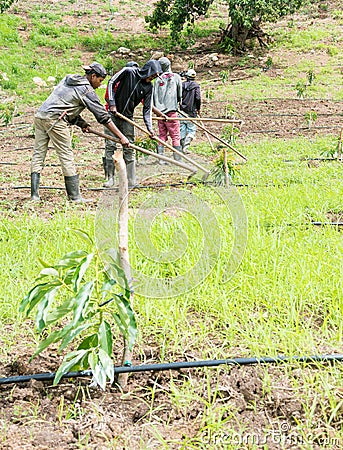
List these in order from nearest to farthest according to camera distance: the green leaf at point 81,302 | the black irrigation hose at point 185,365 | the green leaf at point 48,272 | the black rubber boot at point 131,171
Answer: the green leaf at point 81,302
the green leaf at point 48,272
the black irrigation hose at point 185,365
the black rubber boot at point 131,171

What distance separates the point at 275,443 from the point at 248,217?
2.63 meters

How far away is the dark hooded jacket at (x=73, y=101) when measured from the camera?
534 cm

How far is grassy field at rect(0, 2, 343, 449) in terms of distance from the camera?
7.49 feet

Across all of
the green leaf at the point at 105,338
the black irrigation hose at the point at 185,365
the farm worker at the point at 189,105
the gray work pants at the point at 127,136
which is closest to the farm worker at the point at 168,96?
the farm worker at the point at 189,105

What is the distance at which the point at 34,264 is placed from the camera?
12.5 ft

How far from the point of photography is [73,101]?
555 centimetres

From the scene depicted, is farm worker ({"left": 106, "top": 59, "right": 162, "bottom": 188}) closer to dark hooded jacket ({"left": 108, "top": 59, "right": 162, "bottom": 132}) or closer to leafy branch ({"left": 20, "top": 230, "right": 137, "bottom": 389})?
dark hooded jacket ({"left": 108, "top": 59, "right": 162, "bottom": 132})

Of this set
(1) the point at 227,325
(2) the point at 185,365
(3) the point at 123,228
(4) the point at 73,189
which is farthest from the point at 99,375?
(4) the point at 73,189

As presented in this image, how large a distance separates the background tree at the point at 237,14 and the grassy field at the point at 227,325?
1341cm

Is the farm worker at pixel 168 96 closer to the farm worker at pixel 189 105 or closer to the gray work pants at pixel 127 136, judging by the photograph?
the farm worker at pixel 189 105

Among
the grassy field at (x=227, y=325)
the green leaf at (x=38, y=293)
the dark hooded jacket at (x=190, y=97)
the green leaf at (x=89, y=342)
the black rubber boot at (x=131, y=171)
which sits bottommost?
the grassy field at (x=227, y=325)

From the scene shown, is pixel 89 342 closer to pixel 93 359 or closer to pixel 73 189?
pixel 93 359

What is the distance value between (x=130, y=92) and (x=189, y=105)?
8.99ft

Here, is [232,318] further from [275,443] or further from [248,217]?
[248,217]
